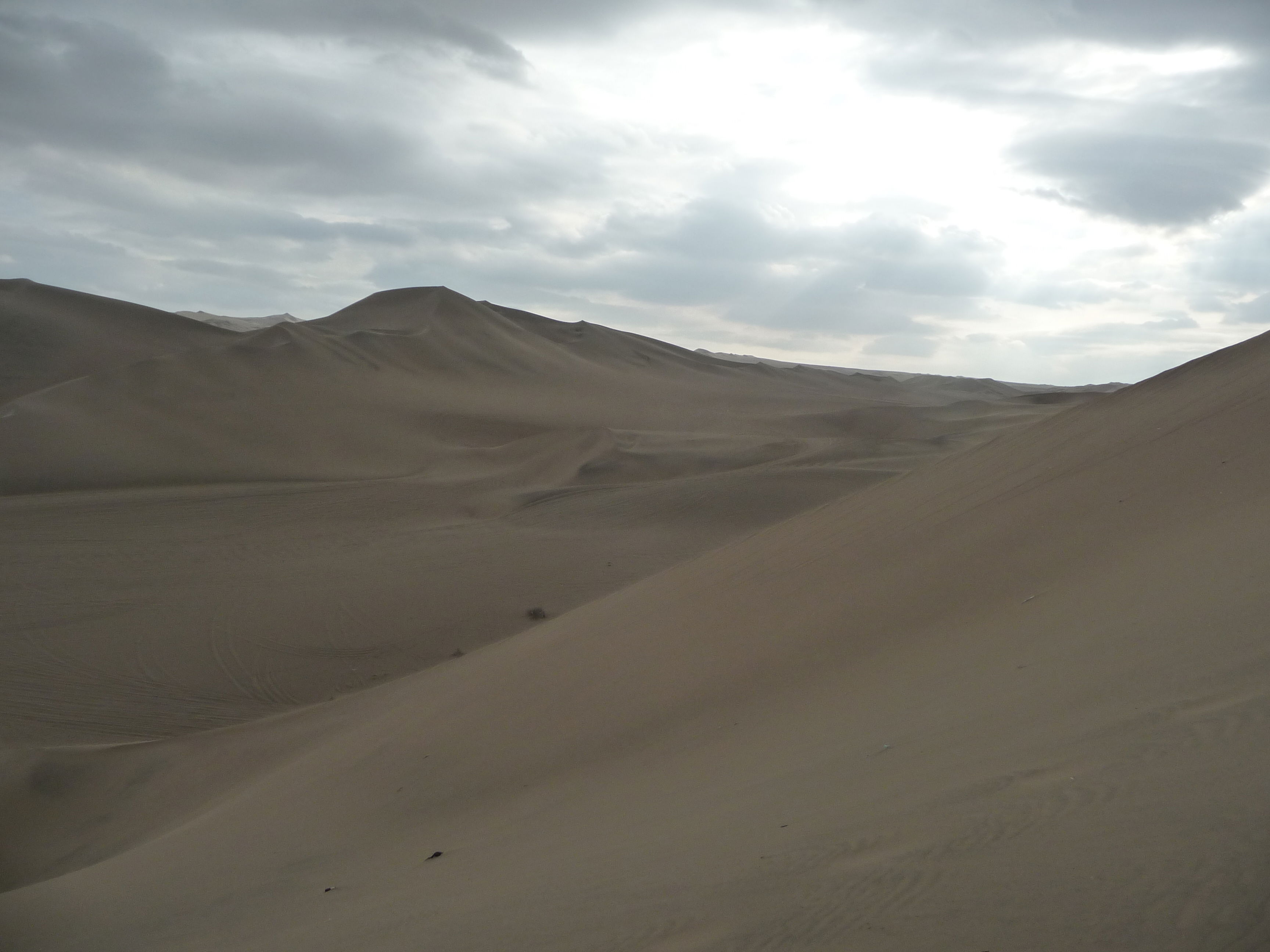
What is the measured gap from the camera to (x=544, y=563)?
44.8ft

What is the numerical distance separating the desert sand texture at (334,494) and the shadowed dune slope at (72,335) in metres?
0.14

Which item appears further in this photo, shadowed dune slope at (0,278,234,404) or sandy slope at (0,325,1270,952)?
shadowed dune slope at (0,278,234,404)

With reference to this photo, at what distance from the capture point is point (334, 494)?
18.1 metres

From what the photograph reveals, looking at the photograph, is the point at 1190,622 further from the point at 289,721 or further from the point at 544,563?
the point at 544,563

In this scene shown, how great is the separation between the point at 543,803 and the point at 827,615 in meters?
2.30

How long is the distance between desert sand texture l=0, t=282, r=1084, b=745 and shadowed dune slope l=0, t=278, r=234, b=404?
0.14m

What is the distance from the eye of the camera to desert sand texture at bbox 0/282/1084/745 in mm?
10320

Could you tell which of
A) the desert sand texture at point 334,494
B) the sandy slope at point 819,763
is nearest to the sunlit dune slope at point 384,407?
the desert sand texture at point 334,494

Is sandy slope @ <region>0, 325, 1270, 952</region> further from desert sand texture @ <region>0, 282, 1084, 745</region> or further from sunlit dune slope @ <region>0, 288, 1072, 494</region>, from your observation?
sunlit dune slope @ <region>0, 288, 1072, 494</region>

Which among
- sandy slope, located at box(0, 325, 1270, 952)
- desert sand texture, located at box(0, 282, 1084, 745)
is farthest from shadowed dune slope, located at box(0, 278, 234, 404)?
A: sandy slope, located at box(0, 325, 1270, 952)

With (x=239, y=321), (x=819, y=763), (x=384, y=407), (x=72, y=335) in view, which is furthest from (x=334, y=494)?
(x=239, y=321)

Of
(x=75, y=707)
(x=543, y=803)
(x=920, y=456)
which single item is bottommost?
(x=75, y=707)

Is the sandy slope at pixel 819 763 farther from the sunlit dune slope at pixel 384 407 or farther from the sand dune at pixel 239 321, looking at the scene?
the sand dune at pixel 239 321

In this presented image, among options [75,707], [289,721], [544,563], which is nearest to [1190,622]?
[289,721]
